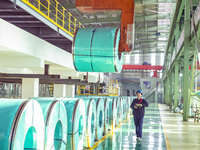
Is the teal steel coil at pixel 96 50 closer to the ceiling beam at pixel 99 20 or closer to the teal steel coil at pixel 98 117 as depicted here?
the teal steel coil at pixel 98 117

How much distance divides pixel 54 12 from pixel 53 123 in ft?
97.4

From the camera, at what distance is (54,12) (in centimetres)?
3381

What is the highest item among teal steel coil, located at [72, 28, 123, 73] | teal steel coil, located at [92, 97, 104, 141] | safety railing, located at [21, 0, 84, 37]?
safety railing, located at [21, 0, 84, 37]

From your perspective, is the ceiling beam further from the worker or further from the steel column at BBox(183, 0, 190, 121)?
the worker

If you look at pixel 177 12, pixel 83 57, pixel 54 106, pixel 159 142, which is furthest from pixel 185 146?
pixel 177 12

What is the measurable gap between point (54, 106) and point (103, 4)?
8.43 m

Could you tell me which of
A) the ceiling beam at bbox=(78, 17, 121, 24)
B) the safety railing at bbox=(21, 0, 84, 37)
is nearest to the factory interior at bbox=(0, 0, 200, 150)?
the safety railing at bbox=(21, 0, 84, 37)

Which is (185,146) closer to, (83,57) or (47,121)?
(83,57)

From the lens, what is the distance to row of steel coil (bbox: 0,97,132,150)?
4012mm

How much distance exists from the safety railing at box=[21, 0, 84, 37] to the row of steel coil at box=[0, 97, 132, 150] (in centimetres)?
697

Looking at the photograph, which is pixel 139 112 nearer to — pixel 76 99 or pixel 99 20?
pixel 76 99

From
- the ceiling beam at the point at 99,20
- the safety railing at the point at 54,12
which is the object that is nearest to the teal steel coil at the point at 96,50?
the safety railing at the point at 54,12

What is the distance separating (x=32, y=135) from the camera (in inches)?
184

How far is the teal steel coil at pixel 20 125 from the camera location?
3.90 m
